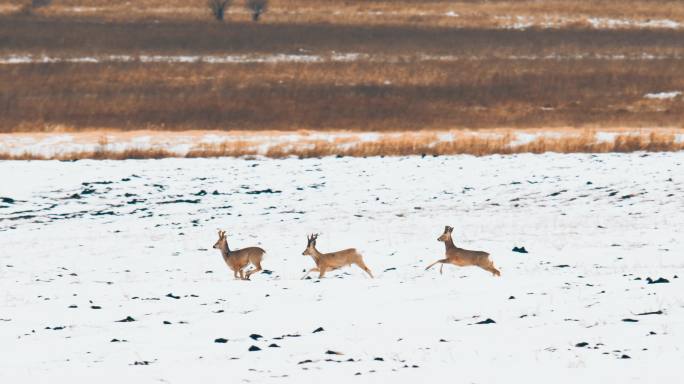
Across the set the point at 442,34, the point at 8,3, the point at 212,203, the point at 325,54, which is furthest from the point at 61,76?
the point at 8,3

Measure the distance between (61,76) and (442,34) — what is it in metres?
22.0

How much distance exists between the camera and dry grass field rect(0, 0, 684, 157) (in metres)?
44.5

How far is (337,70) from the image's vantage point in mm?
54594

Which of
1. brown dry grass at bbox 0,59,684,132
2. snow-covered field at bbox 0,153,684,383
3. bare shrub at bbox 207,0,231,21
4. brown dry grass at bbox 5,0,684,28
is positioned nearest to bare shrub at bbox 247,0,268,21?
brown dry grass at bbox 5,0,684,28

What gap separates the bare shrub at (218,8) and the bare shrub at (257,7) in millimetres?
1552

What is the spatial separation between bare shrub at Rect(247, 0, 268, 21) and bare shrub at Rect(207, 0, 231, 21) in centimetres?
155

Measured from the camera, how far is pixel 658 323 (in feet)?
41.7

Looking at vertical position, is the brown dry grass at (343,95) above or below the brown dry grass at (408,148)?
above

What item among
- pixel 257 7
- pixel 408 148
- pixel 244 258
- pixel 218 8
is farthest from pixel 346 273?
pixel 257 7

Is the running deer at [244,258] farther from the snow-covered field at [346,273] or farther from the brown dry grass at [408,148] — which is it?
the brown dry grass at [408,148]

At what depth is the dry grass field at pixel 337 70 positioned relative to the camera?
146 ft

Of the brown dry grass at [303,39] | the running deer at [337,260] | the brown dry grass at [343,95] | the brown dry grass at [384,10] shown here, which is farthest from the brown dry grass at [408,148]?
the brown dry grass at [384,10]

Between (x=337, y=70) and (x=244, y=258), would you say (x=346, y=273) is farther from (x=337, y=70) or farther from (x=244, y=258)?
(x=337, y=70)

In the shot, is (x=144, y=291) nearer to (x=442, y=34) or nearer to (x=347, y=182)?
(x=347, y=182)
